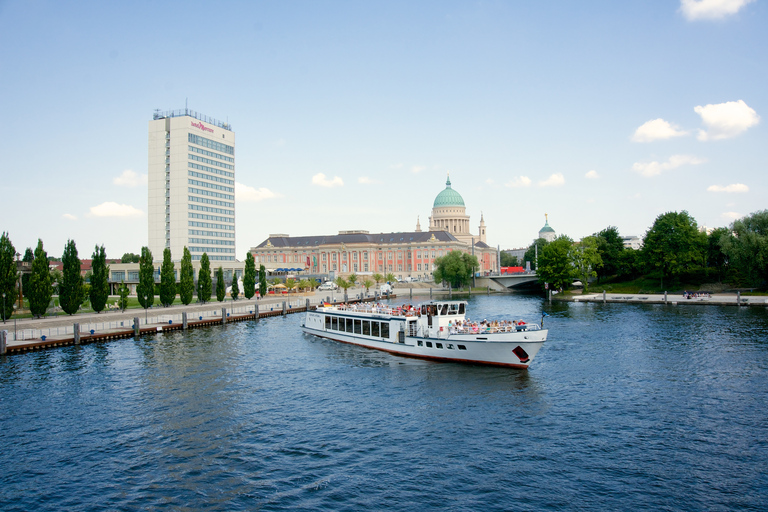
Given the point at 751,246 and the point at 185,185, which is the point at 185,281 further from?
the point at 751,246

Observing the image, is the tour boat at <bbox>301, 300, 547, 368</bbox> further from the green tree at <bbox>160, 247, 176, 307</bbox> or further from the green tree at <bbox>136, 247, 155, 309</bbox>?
the green tree at <bbox>160, 247, 176, 307</bbox>

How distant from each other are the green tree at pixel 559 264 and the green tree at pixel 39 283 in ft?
390

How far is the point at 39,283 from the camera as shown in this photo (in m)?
79.7

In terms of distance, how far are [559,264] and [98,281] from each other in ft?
370

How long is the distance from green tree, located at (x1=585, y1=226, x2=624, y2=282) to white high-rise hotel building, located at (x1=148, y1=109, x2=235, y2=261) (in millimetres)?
125642

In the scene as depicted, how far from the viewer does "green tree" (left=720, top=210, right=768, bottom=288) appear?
108 m

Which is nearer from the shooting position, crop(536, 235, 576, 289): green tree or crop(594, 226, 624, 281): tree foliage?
crop(536, 235, 576, 289): green tree

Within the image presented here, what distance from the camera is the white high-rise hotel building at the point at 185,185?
17762 cm

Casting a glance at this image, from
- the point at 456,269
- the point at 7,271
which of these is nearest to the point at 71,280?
the point at 7,271

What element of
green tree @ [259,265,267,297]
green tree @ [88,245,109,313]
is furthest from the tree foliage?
green tree @ [88,245,109,313]

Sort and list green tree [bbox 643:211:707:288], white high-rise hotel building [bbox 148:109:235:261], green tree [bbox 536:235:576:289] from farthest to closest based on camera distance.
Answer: white high-rise hotel building [bbox 148:109:235:261] < green tree [bbox 536:235:576:289] < green tree [bbox 643:211:707:288]

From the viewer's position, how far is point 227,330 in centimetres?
8556

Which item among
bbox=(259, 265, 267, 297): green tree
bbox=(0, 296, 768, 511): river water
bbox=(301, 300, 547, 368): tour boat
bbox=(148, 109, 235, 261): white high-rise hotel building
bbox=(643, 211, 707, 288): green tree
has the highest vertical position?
bbox=(148, 109, 235, 261): white high-rise hotel building

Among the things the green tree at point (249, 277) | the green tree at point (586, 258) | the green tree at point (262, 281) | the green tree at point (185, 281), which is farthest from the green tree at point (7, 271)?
the green tree at point (586, 258)
